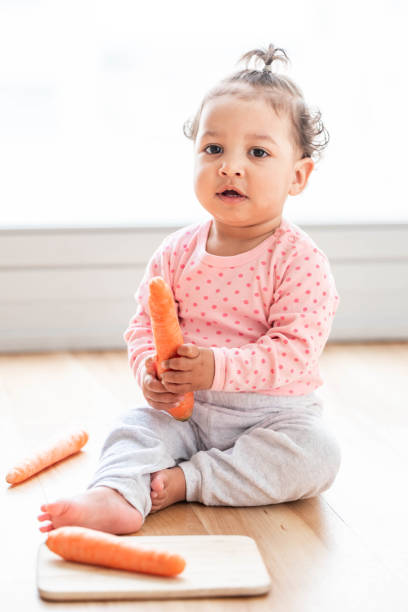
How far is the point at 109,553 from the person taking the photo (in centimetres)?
103

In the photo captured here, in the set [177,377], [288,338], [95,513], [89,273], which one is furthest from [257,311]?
[89,273]

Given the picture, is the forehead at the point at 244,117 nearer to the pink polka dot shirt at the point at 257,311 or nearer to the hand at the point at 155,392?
the pink polka dot shirt at the point at 257,311

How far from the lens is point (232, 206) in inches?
50.3

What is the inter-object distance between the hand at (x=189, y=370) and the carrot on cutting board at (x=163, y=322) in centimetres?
1

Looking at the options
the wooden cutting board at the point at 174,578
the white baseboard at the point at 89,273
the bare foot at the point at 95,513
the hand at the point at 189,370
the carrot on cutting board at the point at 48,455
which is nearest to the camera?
the wooden cutting board at the point at 174,578

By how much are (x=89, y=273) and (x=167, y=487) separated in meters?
0.90

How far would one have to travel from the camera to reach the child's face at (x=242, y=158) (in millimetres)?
1265

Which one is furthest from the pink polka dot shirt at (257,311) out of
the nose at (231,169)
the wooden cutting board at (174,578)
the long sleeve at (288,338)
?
the wooden cutting board at (174,578)

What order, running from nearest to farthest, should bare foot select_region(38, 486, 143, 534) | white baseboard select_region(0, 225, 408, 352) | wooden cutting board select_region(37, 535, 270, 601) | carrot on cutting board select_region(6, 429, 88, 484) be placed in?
1. wooden cutting board select_region(37, 535, 270, 601)
2. bare foot select_region(38, 486, 143, 534)
3. carrot on cutting board select_region(6, 429, 88, 484)
4. white baseboard select_region(0, 225, 408, 352)

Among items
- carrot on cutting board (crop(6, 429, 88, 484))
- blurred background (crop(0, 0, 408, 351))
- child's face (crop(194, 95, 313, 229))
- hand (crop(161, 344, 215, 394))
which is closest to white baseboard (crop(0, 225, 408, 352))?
blurred background (crop(0, 0, 408, 351))

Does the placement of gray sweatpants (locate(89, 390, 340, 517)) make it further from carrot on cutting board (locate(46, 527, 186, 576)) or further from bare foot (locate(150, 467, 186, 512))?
carrot on cutting board (locate(46, 527, 186, 576))

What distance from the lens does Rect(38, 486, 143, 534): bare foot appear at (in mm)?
1104

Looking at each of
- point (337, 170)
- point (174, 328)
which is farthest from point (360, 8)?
point (174, 328)

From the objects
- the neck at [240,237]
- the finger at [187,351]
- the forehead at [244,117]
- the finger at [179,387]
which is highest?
the forehead at [244,117]
